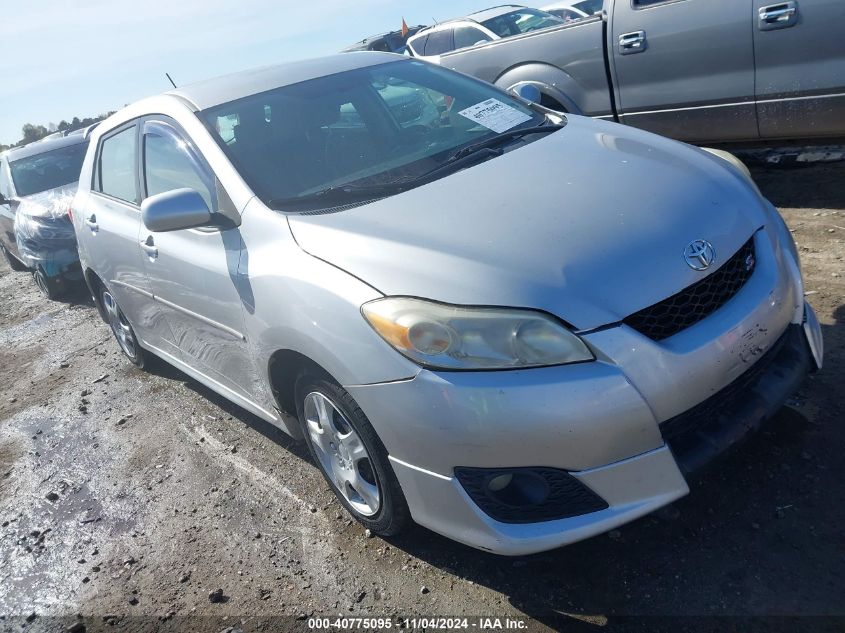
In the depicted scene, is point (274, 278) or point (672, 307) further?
point (274, 278)

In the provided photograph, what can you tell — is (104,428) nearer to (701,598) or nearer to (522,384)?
(522,384)

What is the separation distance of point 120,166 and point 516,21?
5.27 meters

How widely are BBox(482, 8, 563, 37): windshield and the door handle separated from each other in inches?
203

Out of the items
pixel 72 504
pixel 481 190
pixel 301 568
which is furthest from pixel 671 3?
pixel 72 504

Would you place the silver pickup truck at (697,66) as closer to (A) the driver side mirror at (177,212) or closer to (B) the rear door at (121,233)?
(B) the rear door at (121,233)

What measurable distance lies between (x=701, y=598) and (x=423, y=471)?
932 mm

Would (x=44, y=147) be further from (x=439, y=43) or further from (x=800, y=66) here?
(x=800, y=66)

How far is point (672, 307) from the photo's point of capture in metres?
2.22

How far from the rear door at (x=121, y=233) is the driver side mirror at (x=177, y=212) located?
0.95 metres

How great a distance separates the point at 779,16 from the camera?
4.69m

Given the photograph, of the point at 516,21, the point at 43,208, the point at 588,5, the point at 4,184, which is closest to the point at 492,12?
the point at 516,21

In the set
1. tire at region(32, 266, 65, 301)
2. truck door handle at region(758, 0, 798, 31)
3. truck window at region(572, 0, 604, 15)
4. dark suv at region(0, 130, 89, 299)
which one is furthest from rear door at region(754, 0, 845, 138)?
tire at region(32, 266, 65, 301)

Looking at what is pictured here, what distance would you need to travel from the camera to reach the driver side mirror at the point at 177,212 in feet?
9.62

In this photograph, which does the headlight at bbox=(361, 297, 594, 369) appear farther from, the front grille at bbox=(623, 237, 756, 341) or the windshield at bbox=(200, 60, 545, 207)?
the windshield at bbox=(200, 60, 545, 207)
